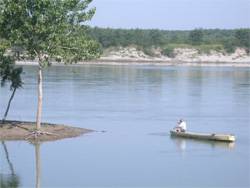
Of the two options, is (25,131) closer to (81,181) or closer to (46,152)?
(46,152)

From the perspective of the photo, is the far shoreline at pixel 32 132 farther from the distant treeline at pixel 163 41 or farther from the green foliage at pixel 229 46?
the distant treeline at pixel 163 41

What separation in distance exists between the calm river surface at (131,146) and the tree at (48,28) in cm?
462

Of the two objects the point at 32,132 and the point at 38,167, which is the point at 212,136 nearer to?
the point at 32,132

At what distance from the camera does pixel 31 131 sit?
1690 inches

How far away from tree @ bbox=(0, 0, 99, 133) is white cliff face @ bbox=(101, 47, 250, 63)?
436 ft

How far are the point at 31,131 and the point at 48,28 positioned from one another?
6009mm

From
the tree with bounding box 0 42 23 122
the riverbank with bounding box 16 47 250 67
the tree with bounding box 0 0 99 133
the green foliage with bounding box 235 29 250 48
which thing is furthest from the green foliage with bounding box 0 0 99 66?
the green foliage with bounding box 235 29 250 48

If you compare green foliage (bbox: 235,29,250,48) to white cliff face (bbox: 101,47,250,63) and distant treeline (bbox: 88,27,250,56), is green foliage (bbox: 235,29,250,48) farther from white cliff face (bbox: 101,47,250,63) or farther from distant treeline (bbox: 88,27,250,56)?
white cliff face (bbox: 101,47,250,63)

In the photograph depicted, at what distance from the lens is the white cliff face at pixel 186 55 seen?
579 ft

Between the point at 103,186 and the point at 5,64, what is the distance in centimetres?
1466

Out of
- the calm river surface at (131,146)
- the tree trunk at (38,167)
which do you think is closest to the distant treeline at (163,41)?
the calm river surface at (131,146)

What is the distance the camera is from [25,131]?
43.2m

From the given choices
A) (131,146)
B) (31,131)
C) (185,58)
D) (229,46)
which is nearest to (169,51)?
(185,58)

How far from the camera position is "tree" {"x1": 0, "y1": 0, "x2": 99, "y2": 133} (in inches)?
1610
